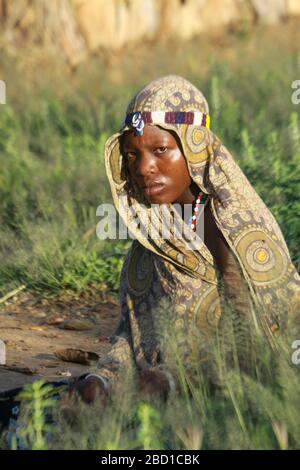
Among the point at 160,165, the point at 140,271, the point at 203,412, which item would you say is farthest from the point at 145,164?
the point at 203,412

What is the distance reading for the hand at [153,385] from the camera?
3.96 meters

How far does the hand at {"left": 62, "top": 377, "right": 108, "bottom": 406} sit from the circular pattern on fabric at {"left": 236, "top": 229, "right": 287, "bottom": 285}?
2.23 ft

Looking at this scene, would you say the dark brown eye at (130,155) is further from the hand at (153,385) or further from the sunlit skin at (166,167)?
the hand at (153,385)

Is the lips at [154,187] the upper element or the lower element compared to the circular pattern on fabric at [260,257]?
upper

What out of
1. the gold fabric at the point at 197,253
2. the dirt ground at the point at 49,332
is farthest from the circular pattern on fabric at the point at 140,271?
the dirt ground at the point at 49,332

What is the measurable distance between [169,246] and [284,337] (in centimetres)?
61

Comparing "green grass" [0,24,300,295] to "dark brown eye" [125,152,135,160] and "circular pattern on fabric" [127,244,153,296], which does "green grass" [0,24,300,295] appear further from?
"dark brown eye" [125,152,135,160]

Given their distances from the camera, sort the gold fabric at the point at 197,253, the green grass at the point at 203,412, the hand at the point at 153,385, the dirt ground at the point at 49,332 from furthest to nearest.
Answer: the dirt ground at the point at 49,332 → the gold fabric at the point at 197,253 → the hand at the point at 153,385 → the green grass at the point at 203,412

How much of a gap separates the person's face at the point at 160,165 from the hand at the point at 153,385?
0.67 m

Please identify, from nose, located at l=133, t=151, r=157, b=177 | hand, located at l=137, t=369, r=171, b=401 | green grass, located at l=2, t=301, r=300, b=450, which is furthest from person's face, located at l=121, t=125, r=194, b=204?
hand, located at l=137, t=369, r=171, b=401

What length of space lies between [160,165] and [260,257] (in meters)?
0.52

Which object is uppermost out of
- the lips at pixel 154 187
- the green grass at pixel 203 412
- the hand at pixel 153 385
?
the lips at pixel 154 187

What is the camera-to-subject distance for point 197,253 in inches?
165
